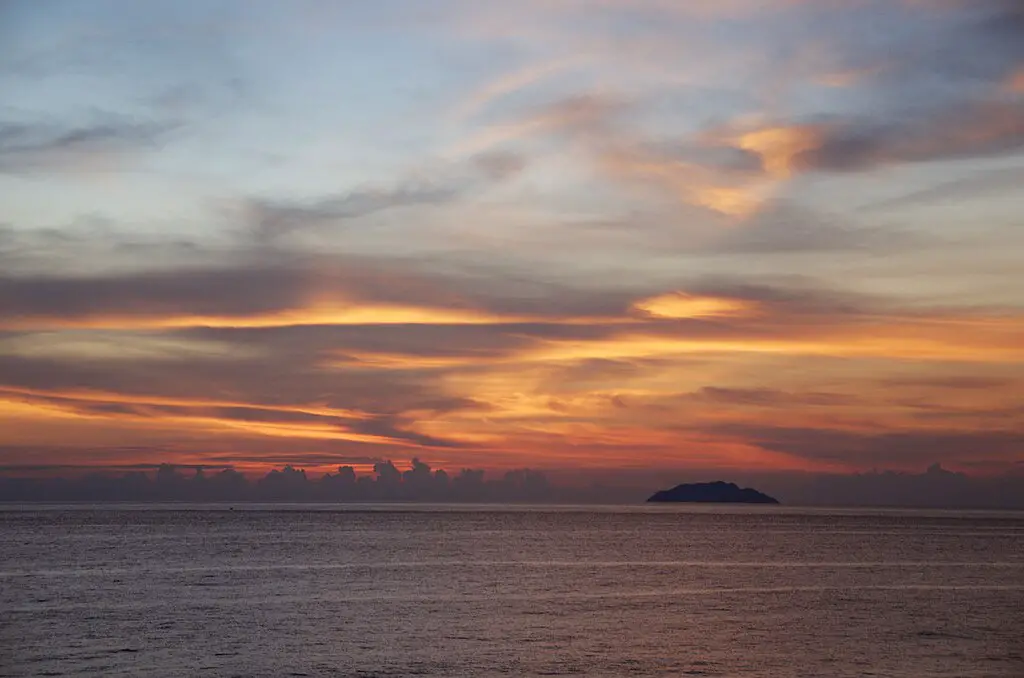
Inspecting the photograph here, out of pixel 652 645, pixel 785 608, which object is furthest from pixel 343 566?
pixel 652 645

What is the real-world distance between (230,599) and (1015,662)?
58.4 meters

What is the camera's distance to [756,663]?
58.7 meters

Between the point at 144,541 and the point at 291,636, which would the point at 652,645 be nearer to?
the point at 291,636

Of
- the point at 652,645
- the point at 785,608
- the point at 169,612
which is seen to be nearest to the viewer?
the point at 652,645

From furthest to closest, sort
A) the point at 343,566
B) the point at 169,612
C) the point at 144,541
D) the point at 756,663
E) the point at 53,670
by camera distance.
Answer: the point at 144,541, the point at 343,566, the point at 169,612, the point at 756,663, the point at 53,670

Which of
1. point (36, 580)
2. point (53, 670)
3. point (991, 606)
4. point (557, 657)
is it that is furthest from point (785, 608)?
point (36, 580)

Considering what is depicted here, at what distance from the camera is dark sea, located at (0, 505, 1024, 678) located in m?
58.0

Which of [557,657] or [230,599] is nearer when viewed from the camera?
[557,657]

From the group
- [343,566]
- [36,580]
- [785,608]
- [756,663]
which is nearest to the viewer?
[756,663]

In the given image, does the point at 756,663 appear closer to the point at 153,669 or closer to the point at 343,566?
the point at 153,669

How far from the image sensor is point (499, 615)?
3091 inches

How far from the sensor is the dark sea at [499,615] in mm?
58031

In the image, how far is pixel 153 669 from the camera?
54.6m

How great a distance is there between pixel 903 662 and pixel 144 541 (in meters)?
146
